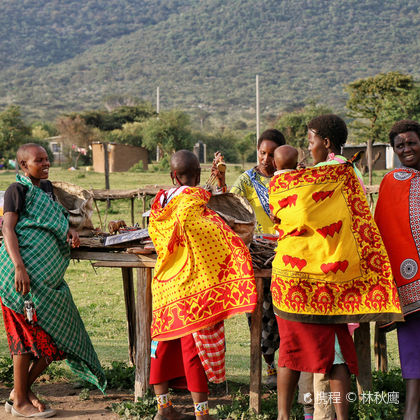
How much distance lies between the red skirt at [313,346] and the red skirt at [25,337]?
1618 mm

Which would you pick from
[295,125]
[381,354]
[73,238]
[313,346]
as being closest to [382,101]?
[295,125]

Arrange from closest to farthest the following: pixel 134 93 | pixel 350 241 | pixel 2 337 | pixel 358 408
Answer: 1. pixel 350 241
2. pixel 358 408
3. pixel 2 337
4. pixel 134 93

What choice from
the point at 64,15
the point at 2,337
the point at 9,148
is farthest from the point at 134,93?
the point at 2,337

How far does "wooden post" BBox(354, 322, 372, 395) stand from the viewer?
13.5 ft

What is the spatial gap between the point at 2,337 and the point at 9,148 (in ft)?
109

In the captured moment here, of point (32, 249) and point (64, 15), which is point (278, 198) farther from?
point (64, 15)

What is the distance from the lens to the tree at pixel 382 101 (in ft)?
113

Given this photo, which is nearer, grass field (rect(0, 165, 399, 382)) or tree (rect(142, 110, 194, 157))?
grass field (rect(0, 165, 399, 382))

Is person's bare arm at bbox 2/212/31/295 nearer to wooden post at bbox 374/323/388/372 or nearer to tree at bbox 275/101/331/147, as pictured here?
wooden post at bbox 374/323/388/372

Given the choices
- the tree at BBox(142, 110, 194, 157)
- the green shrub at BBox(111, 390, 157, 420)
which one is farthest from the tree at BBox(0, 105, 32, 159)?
the green shrub at BBox(111, 390, 157, 420)

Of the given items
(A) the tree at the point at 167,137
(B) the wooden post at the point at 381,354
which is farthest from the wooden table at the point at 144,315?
(A) the tree at the point at 167,137

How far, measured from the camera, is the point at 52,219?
4195mm

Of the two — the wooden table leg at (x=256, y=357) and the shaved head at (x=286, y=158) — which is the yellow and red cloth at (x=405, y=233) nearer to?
the shaved head at (x=286, y=158)

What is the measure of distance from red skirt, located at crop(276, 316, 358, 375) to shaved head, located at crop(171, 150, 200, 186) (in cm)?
102
